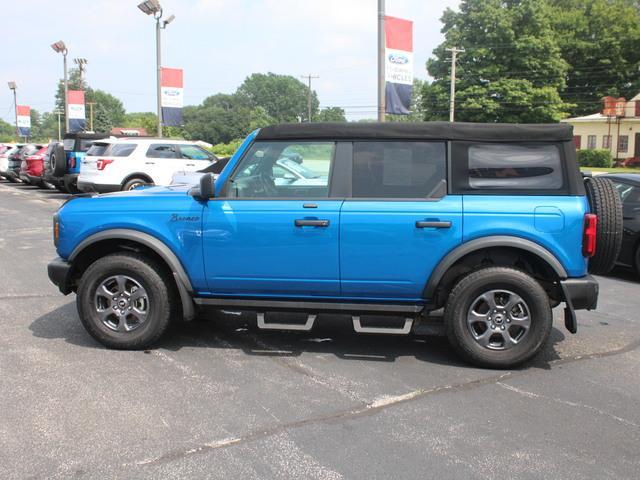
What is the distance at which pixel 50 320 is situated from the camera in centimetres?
592

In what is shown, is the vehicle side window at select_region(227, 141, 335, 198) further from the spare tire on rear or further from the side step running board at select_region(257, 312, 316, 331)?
the spare tire on rear

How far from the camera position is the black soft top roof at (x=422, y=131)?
4.71 m

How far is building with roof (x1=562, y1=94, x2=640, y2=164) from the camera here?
4897 centimetres

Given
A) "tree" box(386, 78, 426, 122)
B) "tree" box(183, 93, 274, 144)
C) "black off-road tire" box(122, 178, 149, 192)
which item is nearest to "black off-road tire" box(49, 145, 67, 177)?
"black off-road tire" box(122, 178, 149, 192)

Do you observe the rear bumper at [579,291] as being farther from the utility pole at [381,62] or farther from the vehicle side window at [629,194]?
the utility pole at [381,62]

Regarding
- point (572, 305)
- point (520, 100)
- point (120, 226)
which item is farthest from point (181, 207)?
point (520, 100)

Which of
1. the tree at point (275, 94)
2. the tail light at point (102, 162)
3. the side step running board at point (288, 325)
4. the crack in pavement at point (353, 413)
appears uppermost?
the tree at point (275, 94)

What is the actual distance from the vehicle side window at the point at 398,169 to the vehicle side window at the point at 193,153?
11.9 meters

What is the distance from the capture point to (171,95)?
22625mm

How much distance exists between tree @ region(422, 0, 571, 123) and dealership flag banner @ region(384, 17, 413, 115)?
38956 millimetres

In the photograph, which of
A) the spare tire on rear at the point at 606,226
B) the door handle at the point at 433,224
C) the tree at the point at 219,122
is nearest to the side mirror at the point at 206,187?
the door handle at the point at 433,224

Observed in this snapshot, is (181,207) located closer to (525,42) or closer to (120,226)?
(120,226)

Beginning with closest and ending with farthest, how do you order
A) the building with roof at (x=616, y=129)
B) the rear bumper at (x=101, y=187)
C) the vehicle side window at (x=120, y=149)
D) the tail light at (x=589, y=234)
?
the tail light at (x=589, y=234) → the rear bumper at (x=101, y=187) → the vehicle side window at (x=120, y=149) → the building with roof at (x=616, y=129)

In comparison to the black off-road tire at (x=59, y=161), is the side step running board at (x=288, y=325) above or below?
below
